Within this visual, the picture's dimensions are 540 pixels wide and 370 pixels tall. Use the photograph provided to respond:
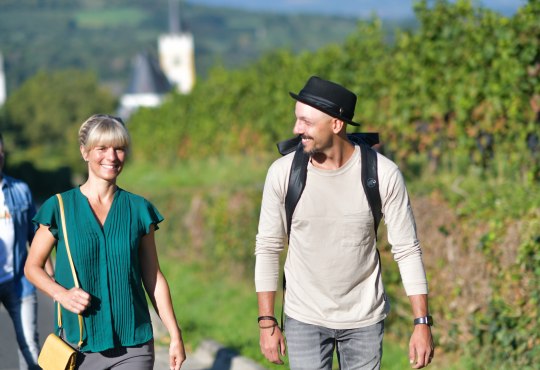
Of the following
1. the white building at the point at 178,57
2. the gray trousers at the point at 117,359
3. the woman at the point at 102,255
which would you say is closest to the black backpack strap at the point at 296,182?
the woman at the point at 102,255

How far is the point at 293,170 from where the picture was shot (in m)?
4.64

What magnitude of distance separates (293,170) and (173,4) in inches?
6207

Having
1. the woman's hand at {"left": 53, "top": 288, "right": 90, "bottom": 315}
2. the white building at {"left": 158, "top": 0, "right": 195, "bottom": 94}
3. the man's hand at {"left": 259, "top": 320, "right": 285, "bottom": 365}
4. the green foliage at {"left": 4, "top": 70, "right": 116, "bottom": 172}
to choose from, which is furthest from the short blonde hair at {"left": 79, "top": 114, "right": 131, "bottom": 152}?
the white building at {"left": 158, "top": 0, "right": 195, "bottom": 94}

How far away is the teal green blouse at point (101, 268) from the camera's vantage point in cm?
459

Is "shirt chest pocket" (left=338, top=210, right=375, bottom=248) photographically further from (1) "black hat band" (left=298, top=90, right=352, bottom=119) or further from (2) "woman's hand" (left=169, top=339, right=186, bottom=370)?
(2) "woman's hand" (left=169, top=339, right=186, bottom=370)

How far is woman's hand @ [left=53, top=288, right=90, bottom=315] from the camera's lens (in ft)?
14.7

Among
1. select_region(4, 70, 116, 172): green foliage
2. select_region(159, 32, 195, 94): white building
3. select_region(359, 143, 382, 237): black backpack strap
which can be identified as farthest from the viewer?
select_region(159, 32, 195, 94): white building

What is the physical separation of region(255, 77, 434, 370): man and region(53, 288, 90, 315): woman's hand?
0.77 m

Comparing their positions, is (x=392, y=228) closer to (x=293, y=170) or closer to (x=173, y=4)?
(x=293, y=170)

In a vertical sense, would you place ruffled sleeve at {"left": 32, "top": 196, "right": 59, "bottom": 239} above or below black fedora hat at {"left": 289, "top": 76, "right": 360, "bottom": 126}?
below

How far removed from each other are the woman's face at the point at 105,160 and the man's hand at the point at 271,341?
926 millimetres

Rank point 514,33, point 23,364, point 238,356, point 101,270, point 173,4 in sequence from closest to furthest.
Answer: point 101,270
point 23,364
point 238,356
point 514,33
point 173,4

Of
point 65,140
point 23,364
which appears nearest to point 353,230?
point 23,364

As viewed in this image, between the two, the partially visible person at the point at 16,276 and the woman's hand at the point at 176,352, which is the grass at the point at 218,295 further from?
the woman's hand at the point at 176,352
